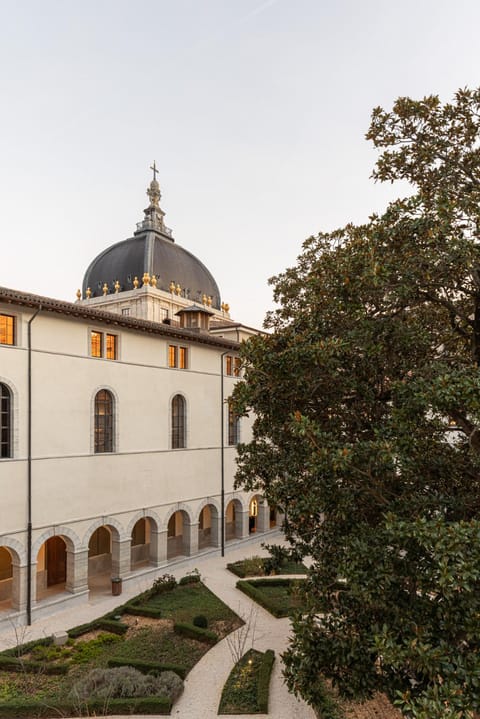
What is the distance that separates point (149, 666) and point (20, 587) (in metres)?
6.76

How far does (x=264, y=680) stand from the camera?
1248 centimetres

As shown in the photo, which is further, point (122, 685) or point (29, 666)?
point (29, 666)

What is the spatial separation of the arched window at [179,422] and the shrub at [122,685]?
12.4 meters

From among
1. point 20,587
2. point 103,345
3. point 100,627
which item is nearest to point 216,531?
point 100,627

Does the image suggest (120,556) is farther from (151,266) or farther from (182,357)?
(151,266)

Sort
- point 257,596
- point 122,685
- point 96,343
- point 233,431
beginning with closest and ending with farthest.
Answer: point 122,685 < point 257,596 < point 96,343 < point 233,431

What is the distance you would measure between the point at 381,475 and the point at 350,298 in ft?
11.1

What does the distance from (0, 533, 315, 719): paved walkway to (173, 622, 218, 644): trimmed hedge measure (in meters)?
0.32

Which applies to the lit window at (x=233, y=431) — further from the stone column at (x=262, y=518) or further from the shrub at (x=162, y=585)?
the shrub at (x=162, y=585)

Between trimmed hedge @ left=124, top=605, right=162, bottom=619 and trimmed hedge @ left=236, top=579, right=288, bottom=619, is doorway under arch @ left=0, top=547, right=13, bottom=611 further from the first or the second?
trimmed hedge @ left=236, top=579, right=288, bottom=619

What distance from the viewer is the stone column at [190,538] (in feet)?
80.9

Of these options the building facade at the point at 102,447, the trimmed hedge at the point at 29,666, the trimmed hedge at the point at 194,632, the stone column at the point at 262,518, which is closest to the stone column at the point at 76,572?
the building facade at the point at 102,447

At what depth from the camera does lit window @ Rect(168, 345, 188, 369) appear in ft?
79.2

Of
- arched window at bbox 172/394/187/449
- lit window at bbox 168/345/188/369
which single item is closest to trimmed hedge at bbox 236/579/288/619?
arched window at bbox 172/394/187/449
